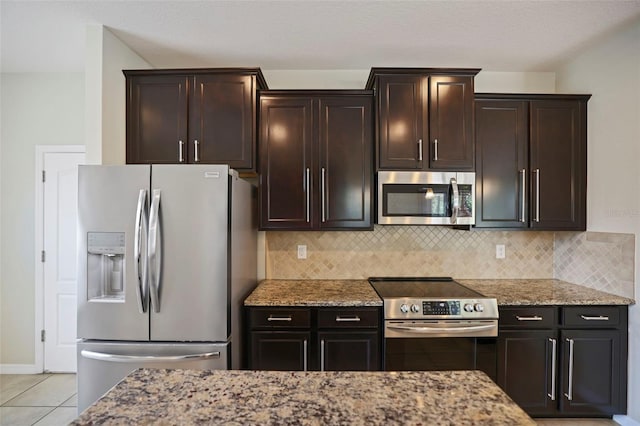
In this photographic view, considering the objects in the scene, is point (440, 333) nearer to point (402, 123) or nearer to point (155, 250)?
point (402, 123)

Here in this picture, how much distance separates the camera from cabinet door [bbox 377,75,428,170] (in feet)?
8.65

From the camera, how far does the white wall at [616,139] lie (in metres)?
2.36

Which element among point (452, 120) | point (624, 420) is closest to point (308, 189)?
point (452, 120)

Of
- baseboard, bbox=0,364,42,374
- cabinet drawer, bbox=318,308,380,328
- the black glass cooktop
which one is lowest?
baseboard, bbox=0,364,42,374

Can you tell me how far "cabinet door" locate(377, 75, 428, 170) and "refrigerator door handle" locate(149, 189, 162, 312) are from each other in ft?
5.23

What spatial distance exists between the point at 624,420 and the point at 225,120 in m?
3.57

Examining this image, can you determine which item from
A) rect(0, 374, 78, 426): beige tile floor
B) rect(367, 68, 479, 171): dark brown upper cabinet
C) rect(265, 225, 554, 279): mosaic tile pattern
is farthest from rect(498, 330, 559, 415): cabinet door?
rect(0, 374, 78, 426): beige tile floor

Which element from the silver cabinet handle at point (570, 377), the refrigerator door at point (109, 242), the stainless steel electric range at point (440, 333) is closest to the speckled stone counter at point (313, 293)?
the stainless steel electric range at point (440, 333)

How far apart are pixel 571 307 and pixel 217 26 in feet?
10.3

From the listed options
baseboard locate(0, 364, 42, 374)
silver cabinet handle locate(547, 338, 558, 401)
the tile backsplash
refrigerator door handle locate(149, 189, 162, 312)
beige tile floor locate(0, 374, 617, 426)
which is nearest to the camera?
refrigerator door handle locate(149, 189, 162, 312)

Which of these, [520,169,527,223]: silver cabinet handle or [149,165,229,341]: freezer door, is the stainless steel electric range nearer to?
[520,169,527,223]: silver cabinet handle

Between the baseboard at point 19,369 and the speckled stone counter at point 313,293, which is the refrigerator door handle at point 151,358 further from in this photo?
the baseboard at point 19,369

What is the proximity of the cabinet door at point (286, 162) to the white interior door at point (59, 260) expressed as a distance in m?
2.01

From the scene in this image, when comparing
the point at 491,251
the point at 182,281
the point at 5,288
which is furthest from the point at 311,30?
the point at 5,288
